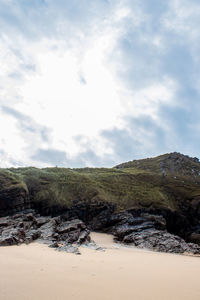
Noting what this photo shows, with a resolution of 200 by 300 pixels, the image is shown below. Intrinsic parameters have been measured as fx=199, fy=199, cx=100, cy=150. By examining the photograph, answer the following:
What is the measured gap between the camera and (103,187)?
137ft

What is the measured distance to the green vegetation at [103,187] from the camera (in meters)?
36.2

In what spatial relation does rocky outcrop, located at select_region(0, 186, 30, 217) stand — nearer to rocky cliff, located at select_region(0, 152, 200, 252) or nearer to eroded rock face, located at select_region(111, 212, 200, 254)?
rocky cliff, located at select_region(0, 152, 200, 252)

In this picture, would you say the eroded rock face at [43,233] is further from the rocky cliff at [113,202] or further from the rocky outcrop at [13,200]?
the rocky outcrop at [13,200]

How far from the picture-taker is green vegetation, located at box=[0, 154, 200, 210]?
36.2m

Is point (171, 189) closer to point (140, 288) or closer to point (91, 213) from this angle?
point (91, 213)

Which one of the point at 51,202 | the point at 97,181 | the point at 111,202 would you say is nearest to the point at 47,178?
the point at 51,202

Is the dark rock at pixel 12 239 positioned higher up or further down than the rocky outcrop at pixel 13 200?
further down

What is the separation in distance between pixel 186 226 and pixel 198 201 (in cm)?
756

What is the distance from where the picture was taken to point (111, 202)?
35.9 metres

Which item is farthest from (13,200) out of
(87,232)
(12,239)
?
(12,239)

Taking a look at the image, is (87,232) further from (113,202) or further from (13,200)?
(13,200)

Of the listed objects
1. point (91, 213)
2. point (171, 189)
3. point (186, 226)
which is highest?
point (171, 189)

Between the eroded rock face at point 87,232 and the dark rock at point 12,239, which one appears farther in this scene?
the eroded rock face at point 87,232

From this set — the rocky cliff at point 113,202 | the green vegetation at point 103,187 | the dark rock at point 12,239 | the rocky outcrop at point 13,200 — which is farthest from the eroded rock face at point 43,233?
the green vegetation at point 103,187
